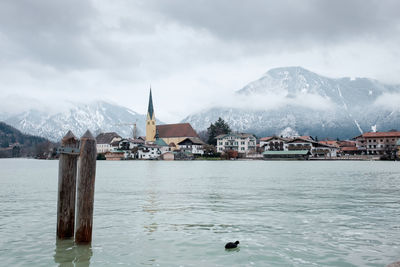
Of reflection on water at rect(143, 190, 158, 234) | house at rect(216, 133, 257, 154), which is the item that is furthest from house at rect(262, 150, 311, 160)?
reflection on water at rect(143, 190, 158, 234)

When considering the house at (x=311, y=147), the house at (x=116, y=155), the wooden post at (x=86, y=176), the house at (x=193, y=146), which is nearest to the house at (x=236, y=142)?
the house at (x=193, y=146)

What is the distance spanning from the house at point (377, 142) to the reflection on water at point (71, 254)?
525 ft

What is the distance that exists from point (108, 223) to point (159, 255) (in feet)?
19.1

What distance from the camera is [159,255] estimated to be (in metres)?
12.0

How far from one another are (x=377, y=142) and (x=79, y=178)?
172519 millimetres

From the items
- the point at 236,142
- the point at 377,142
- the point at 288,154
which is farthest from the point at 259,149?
the point at 377,142

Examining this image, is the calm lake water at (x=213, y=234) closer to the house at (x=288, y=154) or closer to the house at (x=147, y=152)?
the house at (x=288, y=154)

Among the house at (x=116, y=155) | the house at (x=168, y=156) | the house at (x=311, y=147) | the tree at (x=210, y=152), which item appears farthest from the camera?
the house at (x=116, y=155)

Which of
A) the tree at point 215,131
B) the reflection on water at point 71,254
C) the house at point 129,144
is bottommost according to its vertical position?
the reflection on water at point 71,254

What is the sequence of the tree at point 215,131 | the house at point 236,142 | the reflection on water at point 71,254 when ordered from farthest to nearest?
the tree at point 215,131 → the house at point 236,142 → the reflection on water at point 71,254

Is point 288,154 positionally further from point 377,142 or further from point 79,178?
point 79,178

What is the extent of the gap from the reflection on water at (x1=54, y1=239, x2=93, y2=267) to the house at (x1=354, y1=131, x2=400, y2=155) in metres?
160

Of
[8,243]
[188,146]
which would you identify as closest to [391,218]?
[8,243]

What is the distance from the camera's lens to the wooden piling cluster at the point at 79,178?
11.4 metres
